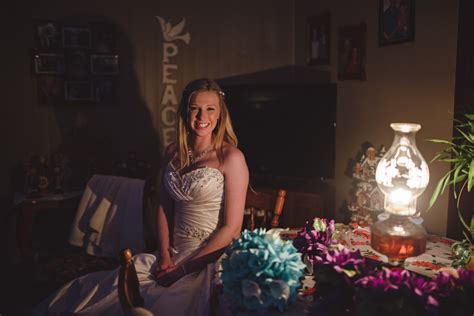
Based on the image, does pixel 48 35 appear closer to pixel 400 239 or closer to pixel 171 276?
pixel 171 276

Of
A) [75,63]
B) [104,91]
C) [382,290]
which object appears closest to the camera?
[382,290]

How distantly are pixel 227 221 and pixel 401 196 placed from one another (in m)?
0.81

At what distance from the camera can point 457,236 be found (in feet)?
8.45

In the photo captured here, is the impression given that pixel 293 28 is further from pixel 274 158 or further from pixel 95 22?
pixel 95 22

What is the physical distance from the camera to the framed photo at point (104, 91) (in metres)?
3.47

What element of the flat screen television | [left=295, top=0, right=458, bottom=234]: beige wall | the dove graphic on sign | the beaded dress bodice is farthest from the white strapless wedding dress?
the dove graphic on sign

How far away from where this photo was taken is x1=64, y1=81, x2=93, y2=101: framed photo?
3383 mm

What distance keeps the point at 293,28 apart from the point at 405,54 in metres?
1.49

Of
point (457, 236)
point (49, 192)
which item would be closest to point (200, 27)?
point (49, 192)

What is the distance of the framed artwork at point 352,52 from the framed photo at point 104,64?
5.80ft

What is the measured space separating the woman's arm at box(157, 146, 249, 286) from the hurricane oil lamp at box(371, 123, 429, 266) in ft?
2.16

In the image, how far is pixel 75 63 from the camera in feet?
11.1

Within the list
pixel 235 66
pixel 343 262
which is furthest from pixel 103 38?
pixel 343 262

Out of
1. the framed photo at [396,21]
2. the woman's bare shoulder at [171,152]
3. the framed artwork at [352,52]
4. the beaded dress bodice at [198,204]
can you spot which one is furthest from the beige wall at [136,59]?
the beaded dress bodice at [198,204]
